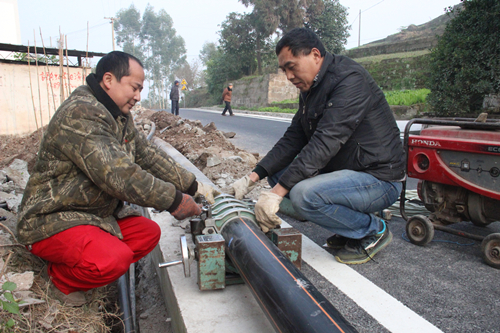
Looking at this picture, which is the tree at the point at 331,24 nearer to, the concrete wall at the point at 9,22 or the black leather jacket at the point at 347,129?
the concrete wall at the point at 9,22

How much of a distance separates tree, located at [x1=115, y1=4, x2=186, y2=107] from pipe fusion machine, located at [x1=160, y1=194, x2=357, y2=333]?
8024 centimetres

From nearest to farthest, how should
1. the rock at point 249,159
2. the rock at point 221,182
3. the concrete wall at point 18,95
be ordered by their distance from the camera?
the rock at point 221,182, the rock at point 249,159, the concrete wall at point 18,95

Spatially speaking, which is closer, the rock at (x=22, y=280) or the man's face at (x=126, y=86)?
the rock at (x=22, y=280)

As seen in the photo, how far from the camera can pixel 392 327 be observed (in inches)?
75.3

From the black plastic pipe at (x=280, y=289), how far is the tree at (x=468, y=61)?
322 inches

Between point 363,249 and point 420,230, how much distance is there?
57 cm

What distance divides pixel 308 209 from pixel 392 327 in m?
0.91

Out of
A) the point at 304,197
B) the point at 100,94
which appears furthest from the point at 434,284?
the point at 100,94

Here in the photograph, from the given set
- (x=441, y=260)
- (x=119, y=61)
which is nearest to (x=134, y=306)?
(x=119, y=61)

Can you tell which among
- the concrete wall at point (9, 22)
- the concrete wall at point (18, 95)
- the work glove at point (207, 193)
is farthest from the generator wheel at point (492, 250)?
the concrete wall at point (9, 22)

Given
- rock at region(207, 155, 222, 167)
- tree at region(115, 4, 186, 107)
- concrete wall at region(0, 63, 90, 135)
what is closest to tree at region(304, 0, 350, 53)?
concrete wall at region(0, 63, 90, 135)

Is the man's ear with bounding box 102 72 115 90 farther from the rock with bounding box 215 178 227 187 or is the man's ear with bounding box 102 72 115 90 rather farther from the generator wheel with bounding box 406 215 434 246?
the rock with bounding box 215 178 227 187

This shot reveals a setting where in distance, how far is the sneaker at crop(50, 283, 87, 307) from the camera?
89.2 inches

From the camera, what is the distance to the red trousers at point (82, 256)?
2082mm
